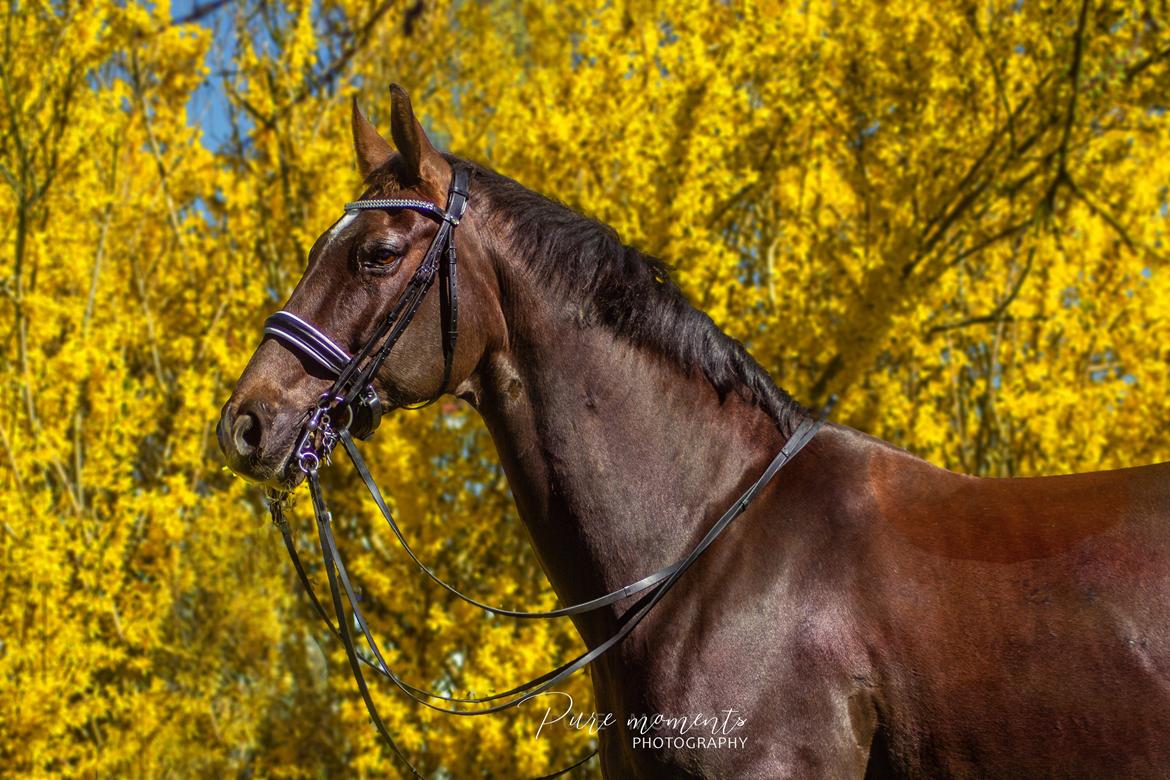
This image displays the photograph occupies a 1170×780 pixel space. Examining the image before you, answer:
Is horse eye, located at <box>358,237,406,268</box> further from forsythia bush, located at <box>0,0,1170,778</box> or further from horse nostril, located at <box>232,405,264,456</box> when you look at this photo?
forsythia bush, located at <box>0,0,1170,778</box>

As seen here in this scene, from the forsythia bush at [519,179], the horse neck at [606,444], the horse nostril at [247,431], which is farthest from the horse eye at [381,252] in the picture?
the forsythia bush at [519,179]

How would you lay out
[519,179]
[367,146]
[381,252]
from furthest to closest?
1. [519,179]
2. [367,146]
3. [381,252]

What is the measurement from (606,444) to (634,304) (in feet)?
1.14

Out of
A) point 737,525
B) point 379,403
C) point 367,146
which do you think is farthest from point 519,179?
point 737,525

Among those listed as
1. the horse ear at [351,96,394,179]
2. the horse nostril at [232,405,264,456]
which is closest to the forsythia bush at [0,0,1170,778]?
the horse ear at [351,96,394,179]

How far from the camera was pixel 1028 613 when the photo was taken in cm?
225

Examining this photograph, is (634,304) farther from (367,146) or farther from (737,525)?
(367,146)

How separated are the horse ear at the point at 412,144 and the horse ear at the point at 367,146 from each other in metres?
0.20

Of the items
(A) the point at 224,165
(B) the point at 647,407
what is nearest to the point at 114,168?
(A) the point at 224,165

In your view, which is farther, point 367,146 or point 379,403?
point 367,146

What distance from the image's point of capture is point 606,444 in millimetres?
2592

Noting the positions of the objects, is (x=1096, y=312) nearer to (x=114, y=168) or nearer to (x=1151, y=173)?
(x=1151, y=173)

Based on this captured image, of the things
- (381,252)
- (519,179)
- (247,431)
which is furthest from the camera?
(519,179)

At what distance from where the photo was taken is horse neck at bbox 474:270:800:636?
257 cm
